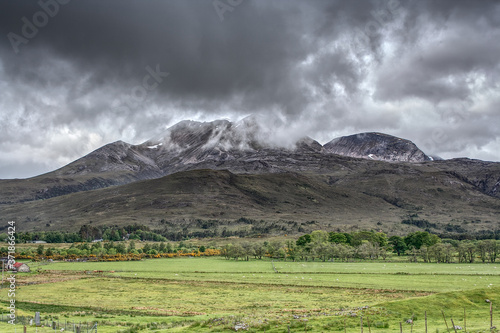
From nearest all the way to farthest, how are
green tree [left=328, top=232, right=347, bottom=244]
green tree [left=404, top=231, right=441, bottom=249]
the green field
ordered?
the green field < green tree [left=404, top=231, right=441, bottom=249] < green tree [left=328, top=232, right=347, bottom=244]

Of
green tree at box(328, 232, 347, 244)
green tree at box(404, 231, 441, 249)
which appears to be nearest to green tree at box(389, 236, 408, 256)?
green tree at box(404, 231, 441, 249)

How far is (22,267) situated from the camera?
10050 cm

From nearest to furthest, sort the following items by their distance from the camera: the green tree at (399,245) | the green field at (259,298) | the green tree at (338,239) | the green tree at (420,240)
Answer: the green field at (259,298)
the green tree at (420,240)
the green tree at (399,245)
the green tree at (338,239)

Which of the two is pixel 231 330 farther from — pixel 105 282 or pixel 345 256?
pixel 345 256

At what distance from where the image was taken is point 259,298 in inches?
2282

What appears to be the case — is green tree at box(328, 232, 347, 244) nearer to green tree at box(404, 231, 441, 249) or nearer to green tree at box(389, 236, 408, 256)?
green tree at box(389, 236, 408, 256)

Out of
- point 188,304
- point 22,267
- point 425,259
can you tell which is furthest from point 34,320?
point 425,259

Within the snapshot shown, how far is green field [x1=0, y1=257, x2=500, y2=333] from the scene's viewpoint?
36531mm

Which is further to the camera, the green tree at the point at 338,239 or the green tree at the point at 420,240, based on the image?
the green tree at the point at 338,239

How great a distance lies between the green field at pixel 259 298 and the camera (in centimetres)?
3653

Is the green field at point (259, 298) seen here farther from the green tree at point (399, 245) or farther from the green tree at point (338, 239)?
the green tree at point (338, 239)

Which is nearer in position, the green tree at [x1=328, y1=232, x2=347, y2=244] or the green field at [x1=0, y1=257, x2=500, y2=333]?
the green field at [x1=0, y1=257, x2=500, y2=333]

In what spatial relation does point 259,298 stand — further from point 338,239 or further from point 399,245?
point 338,239

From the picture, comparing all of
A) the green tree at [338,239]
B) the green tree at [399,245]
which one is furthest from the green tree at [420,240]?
the green tree at [338,239]
